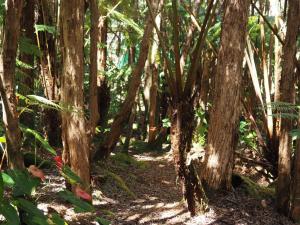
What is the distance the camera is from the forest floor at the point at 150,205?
478 centimetres

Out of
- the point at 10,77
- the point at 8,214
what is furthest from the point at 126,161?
the point at 8,214

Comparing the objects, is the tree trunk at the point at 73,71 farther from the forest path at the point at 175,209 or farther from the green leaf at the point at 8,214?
the green leaf at the point at 8,214

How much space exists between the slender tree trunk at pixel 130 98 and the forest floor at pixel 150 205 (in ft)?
1.30

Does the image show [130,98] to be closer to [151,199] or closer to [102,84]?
[151,199]

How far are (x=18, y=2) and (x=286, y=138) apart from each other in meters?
3.56

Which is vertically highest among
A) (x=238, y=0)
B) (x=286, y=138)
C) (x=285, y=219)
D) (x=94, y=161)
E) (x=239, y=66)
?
(x=238, y=0)

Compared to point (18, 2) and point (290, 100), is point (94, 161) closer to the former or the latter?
point (290, 100)

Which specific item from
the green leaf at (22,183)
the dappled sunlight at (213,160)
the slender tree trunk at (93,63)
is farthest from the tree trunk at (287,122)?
the green leaf at (22,183)

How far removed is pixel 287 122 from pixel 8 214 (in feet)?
12.3

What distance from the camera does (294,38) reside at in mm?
5227

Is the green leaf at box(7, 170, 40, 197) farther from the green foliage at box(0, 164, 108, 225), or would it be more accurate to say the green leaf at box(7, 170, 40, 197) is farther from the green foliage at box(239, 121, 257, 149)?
the green foliage at box(239, 121, 257, 149)

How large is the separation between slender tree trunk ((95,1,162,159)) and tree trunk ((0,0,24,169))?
3674 mm

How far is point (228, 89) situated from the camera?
4.73 meters

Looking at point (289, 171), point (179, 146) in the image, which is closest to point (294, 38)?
point (289, 171)
